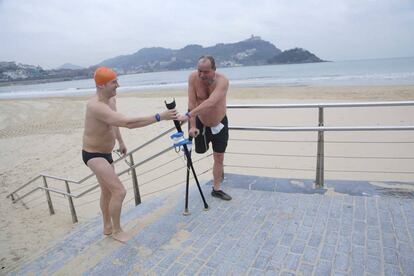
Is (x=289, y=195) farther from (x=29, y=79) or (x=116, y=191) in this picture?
(x=29, y=79)

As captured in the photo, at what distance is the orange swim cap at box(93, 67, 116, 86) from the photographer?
2.75 m

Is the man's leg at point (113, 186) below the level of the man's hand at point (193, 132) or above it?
below

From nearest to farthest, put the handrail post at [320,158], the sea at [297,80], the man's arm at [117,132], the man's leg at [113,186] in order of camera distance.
Answer: the man's leg at [113,186] → the man's arm at [117,132] → the handrail post at [320,158] → the sea at [297,80]

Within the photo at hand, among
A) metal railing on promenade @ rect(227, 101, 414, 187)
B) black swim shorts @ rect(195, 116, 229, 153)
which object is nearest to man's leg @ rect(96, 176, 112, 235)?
black swim shorts @ rect(195, 116, 229, 153)

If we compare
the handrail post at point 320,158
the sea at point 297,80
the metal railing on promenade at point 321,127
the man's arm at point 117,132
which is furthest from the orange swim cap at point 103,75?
the sea at point 297,80

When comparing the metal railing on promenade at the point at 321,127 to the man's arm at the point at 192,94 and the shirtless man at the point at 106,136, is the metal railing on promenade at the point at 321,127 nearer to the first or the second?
the man's arm at the point at 192,94

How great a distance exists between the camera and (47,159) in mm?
9680

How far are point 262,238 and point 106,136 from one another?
1.80 meters

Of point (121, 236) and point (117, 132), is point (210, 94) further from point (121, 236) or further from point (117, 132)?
point (121, 236)

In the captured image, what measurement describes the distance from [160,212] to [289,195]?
1.57 metres

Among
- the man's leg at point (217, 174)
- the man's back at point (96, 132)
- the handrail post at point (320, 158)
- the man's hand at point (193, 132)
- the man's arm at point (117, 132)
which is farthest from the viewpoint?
the man's leg at point (217, 174)

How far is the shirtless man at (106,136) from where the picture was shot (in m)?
2.74

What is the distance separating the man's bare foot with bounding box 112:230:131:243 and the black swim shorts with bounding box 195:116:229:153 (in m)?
1.33

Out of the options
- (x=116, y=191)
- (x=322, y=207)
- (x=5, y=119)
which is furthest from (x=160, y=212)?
(x=5, y=119)
